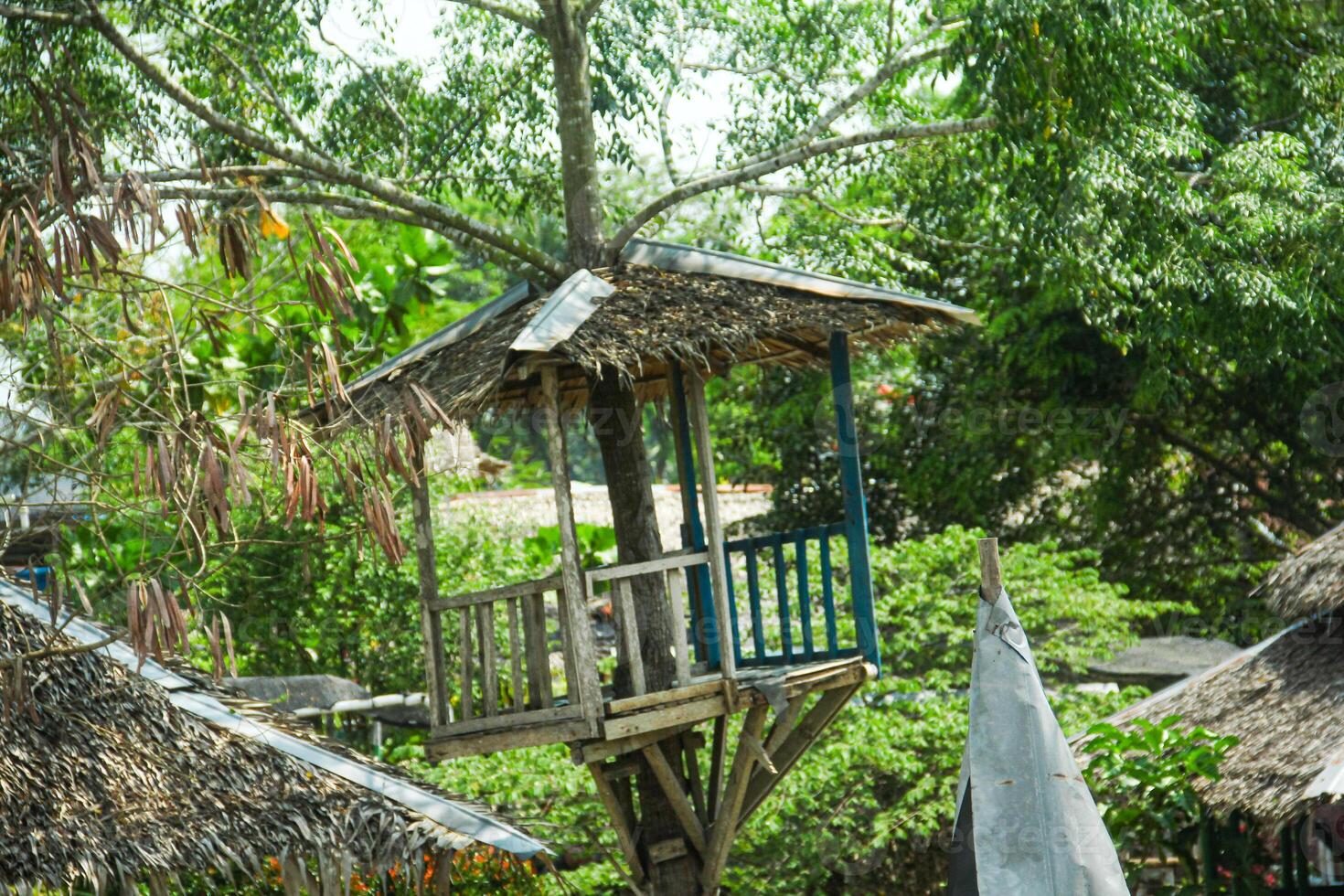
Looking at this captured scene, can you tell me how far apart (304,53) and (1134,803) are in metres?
7.06

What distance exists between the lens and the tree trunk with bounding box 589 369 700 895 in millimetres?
8055

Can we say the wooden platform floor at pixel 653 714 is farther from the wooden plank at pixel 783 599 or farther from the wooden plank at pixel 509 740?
the wooden plank at pixel 783 599

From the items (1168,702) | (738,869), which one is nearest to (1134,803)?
(1168,702)

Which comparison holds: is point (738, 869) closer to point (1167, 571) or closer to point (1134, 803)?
point (1134, 803)

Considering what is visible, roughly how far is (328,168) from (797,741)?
Result: 13.6 feet

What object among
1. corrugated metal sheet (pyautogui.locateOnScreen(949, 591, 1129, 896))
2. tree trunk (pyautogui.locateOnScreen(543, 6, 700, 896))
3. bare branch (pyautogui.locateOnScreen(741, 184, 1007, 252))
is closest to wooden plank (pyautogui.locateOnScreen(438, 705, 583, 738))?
tree trunk (pyautogui.locateOnScreen(543, 6, 700, 896))

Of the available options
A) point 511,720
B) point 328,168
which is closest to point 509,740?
point 511,720

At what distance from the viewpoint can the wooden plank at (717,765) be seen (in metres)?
8.43

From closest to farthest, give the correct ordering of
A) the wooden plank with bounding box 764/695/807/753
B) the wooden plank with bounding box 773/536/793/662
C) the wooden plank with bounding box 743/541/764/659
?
the wooden plank with bounding box 764/695/807/753 → the wooden plank with bounding box 773/536/793/662 → the wooden plank with bounding box 743/541/764/659

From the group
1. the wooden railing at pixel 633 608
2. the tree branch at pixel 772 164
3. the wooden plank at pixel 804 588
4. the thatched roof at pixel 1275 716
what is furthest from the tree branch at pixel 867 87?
the thatched roof at pixel 1275 716

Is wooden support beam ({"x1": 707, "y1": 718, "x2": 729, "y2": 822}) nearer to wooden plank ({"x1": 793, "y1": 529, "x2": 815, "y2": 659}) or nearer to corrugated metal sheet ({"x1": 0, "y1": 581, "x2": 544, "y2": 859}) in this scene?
wooden plank ({"x1": 793, "y1": 529, "x2": 815, "y2": 659})

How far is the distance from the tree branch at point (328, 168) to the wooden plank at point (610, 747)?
2634 millimetres

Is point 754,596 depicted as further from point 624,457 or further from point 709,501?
point 709,501

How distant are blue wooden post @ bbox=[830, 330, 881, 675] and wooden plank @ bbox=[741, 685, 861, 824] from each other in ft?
1.09
